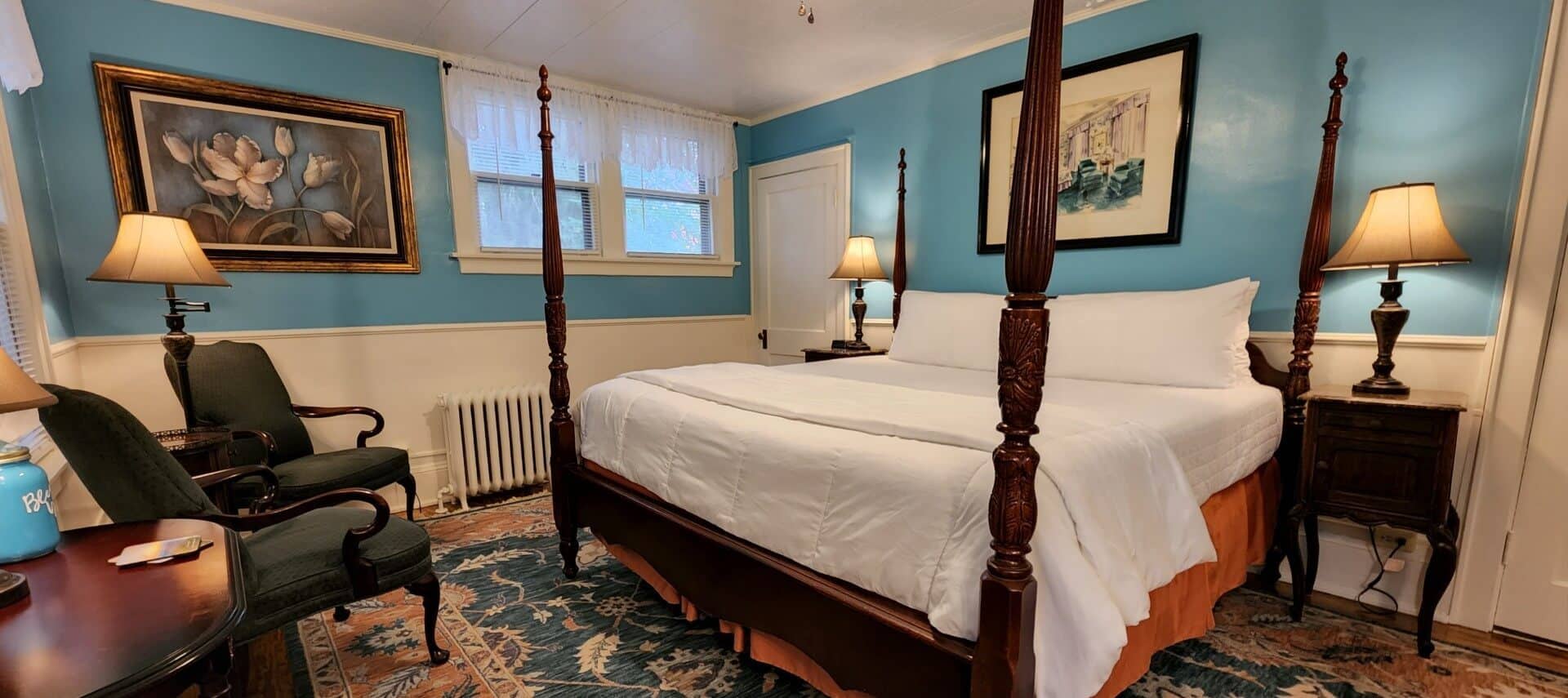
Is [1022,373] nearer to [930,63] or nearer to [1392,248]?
[1392,248]

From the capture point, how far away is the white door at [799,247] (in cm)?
395

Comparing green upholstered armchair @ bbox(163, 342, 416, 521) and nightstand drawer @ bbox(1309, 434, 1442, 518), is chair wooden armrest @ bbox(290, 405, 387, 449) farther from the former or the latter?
nightstand drawer @ bbox(1309, 434, 1442, 518)

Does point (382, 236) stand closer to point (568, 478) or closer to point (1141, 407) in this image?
point (568, 478)

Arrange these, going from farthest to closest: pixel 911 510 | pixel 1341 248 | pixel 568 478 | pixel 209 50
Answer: pixel 209 50 < pixel 568 478 < pixel 1341 248 < pixel 911 510

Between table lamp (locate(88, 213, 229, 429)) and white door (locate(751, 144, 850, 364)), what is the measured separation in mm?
3019

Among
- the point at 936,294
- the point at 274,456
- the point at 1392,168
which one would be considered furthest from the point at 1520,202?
the point at 274,456

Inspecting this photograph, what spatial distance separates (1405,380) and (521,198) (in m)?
4.16

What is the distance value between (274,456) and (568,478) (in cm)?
123

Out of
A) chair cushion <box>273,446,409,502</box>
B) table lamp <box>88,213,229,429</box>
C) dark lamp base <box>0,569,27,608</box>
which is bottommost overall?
chair cushion <box>273,446,409,502</box>

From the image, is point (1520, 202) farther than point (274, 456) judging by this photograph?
No

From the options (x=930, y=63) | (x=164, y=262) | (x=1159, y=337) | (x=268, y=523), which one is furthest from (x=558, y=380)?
(x=930, y=63)

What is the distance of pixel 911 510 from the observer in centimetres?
125

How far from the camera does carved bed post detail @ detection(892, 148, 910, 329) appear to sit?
3.48m

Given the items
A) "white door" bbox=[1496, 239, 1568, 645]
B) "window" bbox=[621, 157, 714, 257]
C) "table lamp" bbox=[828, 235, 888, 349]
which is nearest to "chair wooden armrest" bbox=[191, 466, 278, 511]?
"window" bbox=[621, 157, 714, 257]
